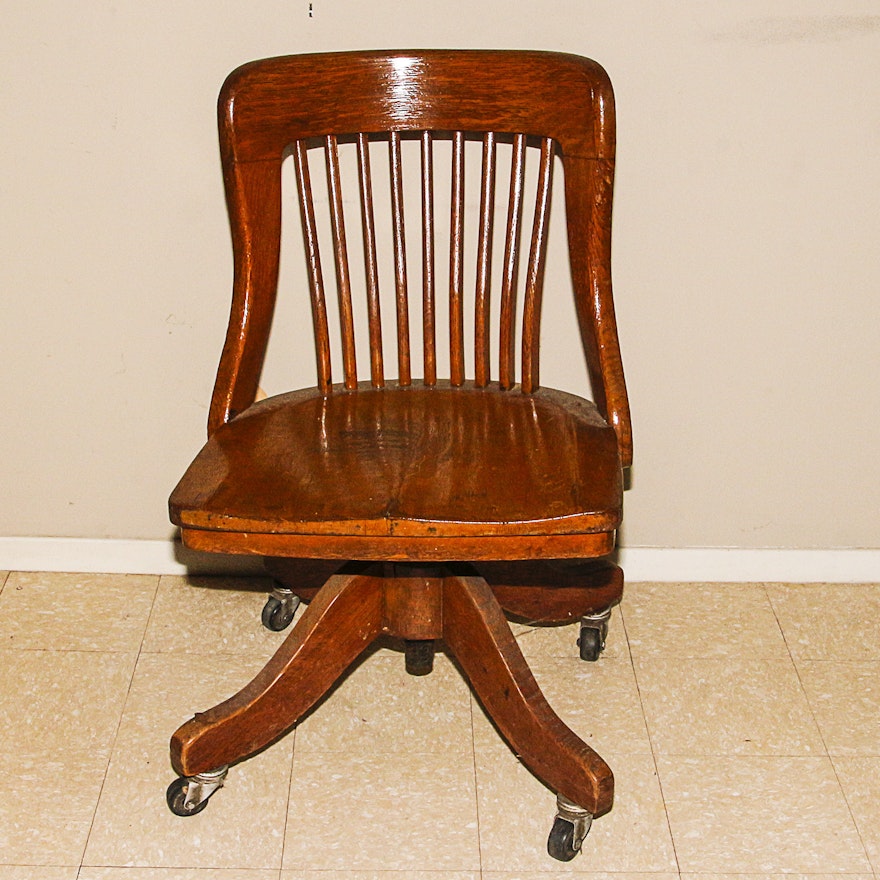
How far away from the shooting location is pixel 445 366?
7.07 feet

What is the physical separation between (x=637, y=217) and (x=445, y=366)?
39 centimetres

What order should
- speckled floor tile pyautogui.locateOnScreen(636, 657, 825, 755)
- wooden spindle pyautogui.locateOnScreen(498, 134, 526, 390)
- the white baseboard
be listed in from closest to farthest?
1. wooden spindle pyautogui.locateOnScreen(498, 134, 526, 390)
2. speckled floor tile pyautogui.locateOnScreen(636, 657, 825, 755)
3. the white baseboard

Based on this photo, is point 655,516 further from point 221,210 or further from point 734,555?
point 221,210

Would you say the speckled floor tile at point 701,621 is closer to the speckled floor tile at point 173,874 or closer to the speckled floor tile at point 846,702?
the speckled floor tile at point 846,702

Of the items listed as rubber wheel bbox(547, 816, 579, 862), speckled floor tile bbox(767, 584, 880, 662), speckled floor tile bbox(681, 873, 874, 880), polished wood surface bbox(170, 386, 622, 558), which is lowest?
speckled floor tile bbox(767, 584, 880, 662)

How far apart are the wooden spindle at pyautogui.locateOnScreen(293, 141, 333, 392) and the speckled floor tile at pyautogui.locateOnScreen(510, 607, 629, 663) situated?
1.90 ft

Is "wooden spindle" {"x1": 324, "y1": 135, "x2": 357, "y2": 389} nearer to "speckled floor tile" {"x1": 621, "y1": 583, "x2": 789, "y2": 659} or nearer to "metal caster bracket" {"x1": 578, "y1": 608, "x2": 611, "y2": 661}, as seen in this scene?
"metal caster bracket" {"x1": 578, "y1": 608, "x2": 611, "y2": 661}

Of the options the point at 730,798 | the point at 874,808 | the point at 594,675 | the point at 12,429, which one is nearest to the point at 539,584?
the point at 594,675

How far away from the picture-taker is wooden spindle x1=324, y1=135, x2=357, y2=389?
1.86 meters

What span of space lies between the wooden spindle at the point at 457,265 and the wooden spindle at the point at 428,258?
3 centimetres

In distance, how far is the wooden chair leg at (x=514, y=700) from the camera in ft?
5.68

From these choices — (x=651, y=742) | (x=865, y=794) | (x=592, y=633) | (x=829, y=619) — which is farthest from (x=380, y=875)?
(x=829, y=619)

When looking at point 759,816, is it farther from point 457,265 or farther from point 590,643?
point 457,265

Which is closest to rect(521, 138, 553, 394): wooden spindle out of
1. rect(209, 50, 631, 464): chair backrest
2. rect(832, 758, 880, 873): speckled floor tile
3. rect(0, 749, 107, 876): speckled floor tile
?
rect(209, 50, 631, 464): chair backrest
